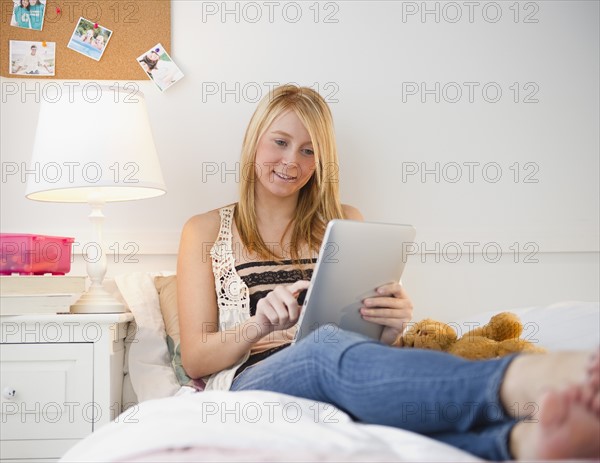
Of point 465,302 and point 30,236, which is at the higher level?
point 30,236

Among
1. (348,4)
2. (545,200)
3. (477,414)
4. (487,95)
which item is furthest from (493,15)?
(477,414)

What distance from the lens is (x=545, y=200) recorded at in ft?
7.50

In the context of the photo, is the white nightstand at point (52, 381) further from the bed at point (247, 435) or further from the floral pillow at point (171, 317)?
the bed at point (247, 435)

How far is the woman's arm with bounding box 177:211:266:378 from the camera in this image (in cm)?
158

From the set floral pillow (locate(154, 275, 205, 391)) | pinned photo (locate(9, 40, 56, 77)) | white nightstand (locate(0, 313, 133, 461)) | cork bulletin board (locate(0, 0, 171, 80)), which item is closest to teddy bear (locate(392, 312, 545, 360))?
floral pillow (locate(154, 275, 205, 391))

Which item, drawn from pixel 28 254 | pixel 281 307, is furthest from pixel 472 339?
pixel 28 254

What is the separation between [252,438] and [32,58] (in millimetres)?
1672

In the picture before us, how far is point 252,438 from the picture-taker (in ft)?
2.83

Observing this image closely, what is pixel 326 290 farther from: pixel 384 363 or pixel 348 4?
pixel 348 4

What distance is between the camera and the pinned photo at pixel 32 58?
7.10 feet

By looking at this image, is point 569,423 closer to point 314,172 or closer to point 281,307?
point 281,307

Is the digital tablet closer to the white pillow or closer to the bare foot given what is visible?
the white pillow

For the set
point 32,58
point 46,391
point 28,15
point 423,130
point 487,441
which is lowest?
point 46,391

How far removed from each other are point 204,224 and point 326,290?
54cm
